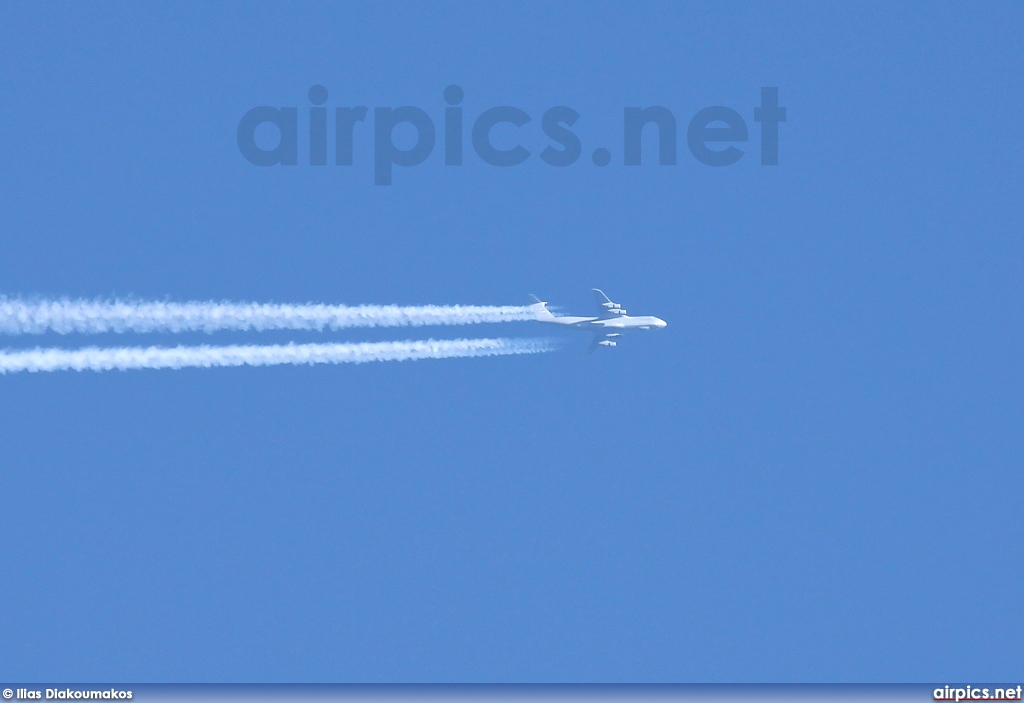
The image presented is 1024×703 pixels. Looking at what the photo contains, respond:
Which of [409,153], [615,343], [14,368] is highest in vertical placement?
[409,153]

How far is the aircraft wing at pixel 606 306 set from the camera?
69.4 metres

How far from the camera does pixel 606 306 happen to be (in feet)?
228

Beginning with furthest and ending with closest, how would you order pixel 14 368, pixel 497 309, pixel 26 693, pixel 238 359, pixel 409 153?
1. pixel 409 153
2. pixel 497 309
3. pixel 238 359
4. pixel 26 693
5. pixel 14 368

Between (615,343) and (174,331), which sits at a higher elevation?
(615,343)

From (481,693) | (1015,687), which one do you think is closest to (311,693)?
(481,693)

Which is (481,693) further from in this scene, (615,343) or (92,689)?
(615,343)

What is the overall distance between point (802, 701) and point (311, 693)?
13.7m

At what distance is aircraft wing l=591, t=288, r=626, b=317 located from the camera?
69438 mm

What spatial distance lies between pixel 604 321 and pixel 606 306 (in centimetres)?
144

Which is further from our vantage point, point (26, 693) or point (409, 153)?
point (409, 153)

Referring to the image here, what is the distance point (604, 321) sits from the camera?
6831cm

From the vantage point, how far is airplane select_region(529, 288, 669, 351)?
68.1m

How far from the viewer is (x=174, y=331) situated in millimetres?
52781

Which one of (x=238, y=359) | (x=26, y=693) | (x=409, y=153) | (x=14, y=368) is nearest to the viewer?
(x=14, y=368)
